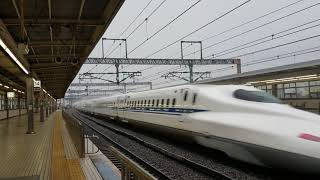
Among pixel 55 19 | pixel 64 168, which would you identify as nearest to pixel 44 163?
pixel 64 168

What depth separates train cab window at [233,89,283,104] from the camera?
32.7 feet

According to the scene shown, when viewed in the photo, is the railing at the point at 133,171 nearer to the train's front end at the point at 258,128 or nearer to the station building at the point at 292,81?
the train's front end at the point at 258,128

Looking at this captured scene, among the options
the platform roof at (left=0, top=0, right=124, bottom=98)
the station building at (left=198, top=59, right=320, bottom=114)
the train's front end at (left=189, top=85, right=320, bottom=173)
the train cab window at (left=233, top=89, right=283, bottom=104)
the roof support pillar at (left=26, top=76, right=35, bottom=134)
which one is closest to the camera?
the train's front end at (left=189, top=85, right=320, bottom=173)

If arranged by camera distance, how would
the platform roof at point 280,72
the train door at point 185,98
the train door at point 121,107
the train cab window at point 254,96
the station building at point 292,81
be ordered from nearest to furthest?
the train cab window at point 254,96 < the train door at point 185,98 < the platform roof at point 280,72 < the station building at point 292,81 < the train door at point 121,107

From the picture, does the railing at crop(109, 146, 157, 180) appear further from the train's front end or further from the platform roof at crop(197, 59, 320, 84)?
the platform roof at crop(197, 59, 320, 84)

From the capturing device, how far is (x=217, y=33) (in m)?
20.9

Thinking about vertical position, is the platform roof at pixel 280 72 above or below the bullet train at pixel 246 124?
above

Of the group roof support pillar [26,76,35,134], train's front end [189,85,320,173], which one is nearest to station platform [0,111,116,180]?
train's front end [189,85,320,173]

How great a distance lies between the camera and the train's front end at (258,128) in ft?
23.6

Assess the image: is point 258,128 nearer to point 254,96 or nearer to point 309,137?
point 309,137

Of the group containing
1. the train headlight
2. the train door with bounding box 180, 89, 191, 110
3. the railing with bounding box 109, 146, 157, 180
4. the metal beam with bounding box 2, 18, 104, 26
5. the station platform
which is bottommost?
the station platform

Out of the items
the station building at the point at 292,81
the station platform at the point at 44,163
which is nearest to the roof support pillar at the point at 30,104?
the station platform at the point at 44,163

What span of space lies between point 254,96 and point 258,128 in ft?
6.93

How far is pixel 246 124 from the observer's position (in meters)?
8.65
